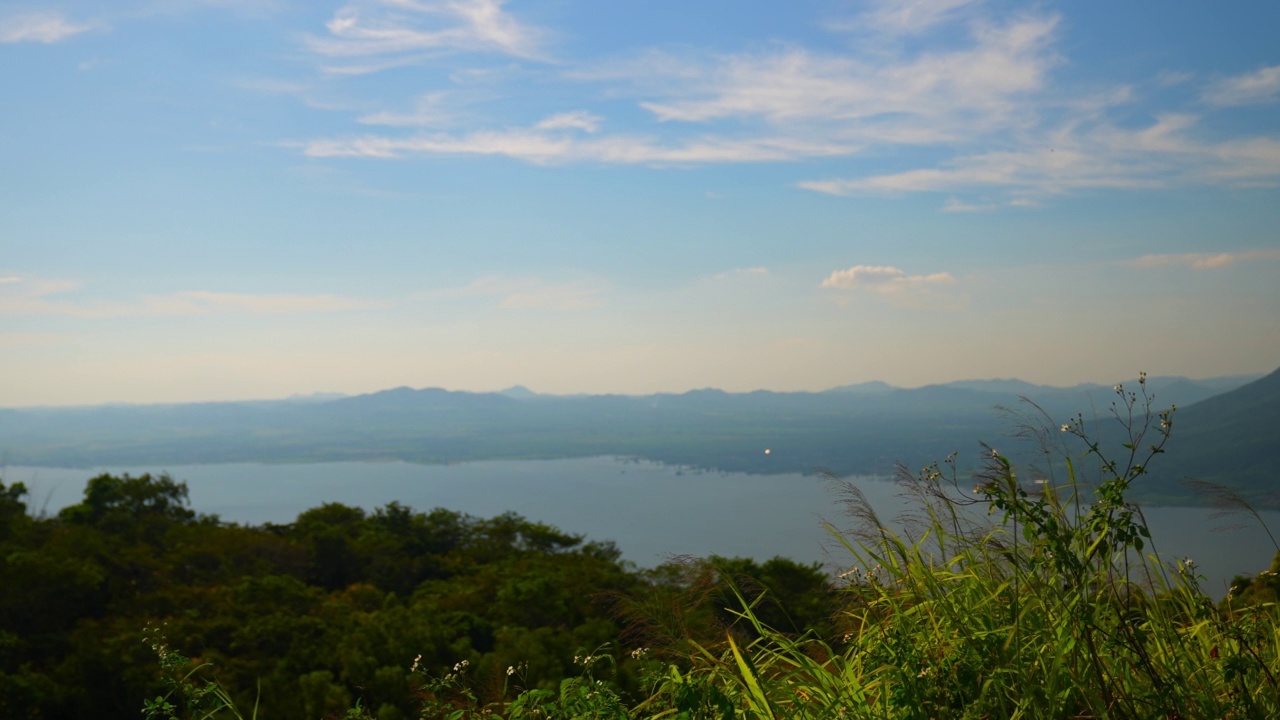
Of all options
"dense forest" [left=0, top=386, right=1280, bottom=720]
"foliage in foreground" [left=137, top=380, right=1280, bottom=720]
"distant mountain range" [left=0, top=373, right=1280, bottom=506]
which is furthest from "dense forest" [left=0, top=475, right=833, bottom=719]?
"distant mountain range" [left=0, top=373, right=1280, bottom=506]

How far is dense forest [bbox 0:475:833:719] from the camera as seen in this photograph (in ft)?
29.3

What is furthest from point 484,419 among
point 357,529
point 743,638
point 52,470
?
point 743,638

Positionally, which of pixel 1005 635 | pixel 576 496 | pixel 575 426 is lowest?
pixel 576 496

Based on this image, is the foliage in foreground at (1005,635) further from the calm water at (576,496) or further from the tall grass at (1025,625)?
the calm water at (576,496)

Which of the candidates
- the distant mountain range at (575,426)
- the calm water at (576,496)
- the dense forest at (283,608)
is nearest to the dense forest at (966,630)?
the dense forest at (283,608)

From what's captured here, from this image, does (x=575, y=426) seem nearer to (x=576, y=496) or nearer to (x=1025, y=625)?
(x=576, y=496)

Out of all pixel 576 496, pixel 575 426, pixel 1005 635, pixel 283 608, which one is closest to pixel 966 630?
pixel 1005 635

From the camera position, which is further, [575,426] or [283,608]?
[575,426]

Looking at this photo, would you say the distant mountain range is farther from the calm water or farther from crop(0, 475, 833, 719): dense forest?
crop(0, 475, 833, 719): dense forest

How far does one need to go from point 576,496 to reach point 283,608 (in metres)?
65.1

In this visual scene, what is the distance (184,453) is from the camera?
384 ft

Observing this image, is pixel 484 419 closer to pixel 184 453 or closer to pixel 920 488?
pixel 184 453

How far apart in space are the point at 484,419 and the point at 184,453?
57893mm

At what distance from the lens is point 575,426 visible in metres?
149
